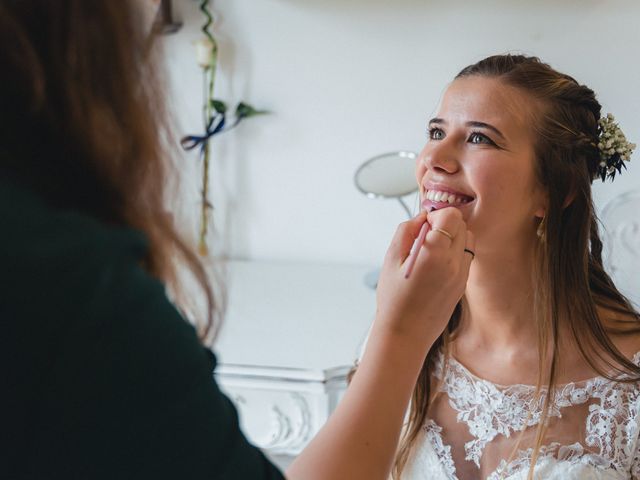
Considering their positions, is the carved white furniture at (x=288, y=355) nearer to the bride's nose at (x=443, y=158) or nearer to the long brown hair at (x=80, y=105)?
the bride's nose at (x=443, y=158)

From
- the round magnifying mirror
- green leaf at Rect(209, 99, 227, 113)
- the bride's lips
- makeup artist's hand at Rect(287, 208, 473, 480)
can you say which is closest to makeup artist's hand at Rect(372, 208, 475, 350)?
makeup artist's hand at Rect(287, 208, 473, 480)

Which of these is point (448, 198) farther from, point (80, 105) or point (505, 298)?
point (80, 105)

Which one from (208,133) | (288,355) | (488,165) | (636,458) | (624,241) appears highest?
(488,165)

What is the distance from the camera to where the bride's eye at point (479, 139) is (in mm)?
1203

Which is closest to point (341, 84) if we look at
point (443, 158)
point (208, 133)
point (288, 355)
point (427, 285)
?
point (208, 133)

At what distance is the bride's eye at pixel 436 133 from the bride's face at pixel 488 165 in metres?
0.02

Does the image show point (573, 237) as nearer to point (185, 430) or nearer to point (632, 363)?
point (632, 363)

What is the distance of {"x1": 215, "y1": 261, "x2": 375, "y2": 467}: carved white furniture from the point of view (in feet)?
5.15

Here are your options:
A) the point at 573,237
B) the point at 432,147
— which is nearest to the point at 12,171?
the point at 432,147

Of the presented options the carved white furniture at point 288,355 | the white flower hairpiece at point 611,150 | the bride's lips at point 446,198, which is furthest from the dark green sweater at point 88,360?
the carved white furniture at point 288,355

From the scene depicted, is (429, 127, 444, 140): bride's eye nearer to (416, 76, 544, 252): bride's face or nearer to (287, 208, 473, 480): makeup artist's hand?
Answer: (416, 76, 544, 252): bride's face

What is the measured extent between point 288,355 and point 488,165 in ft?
2.05

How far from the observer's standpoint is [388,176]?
1826 millimetres

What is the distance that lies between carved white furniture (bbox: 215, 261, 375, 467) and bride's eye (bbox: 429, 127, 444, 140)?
52cm
